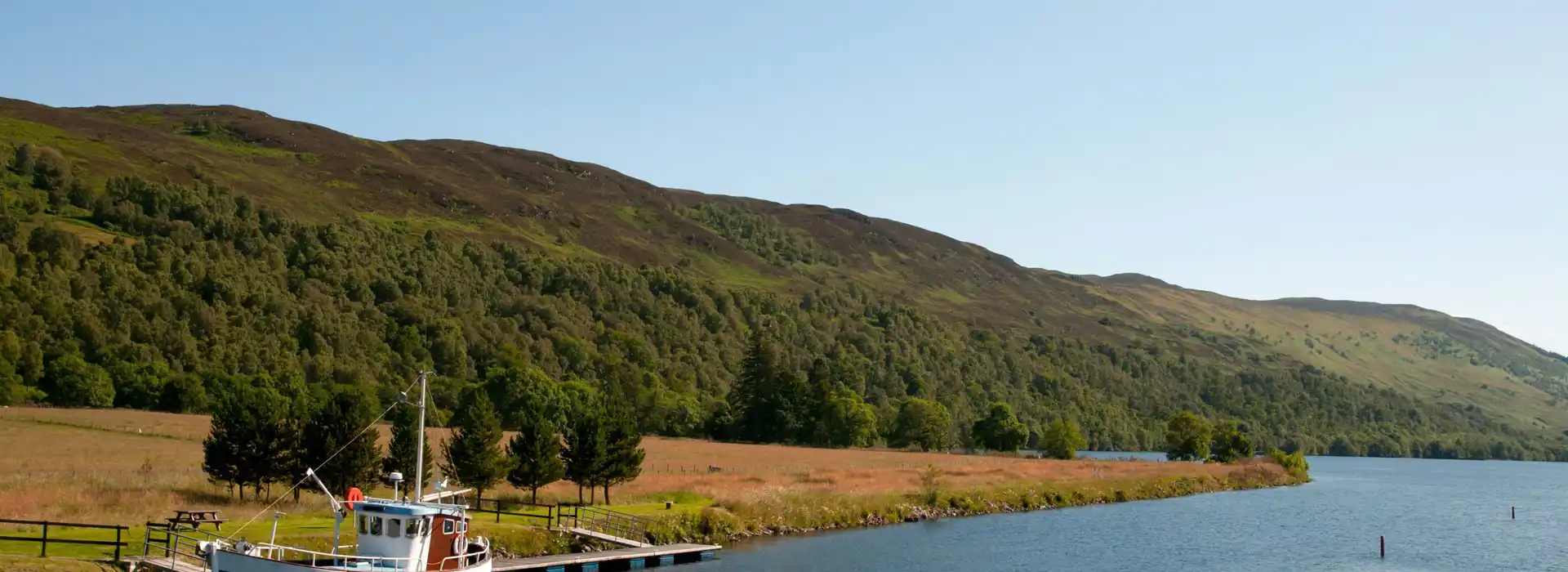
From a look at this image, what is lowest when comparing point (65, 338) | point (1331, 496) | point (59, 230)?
point (1331, 496)

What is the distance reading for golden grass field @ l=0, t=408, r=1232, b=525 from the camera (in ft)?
195

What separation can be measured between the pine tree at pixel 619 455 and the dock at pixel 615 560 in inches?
418

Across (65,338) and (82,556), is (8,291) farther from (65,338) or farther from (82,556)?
(82,556)

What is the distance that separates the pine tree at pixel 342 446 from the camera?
65250 mm

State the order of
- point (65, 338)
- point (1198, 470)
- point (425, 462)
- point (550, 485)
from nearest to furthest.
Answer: point (425, 462) < point (550, 485) < point (1198, 470) < point (65, 338)

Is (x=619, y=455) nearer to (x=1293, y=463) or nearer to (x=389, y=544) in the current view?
(x=389, y=544)

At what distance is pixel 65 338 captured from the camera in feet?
490

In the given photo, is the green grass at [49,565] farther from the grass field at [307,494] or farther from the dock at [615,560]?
the dock at [615,560]

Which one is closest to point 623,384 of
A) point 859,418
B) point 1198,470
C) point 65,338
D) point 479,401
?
point 859,418

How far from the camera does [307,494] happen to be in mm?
66812

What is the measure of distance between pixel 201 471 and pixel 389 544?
4006 cm

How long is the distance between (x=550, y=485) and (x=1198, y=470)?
263ft

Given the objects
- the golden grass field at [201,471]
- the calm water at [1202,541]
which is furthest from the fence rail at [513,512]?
the calm water at [1202,541]

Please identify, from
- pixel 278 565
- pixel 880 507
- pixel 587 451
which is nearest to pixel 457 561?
pixel 278 565
